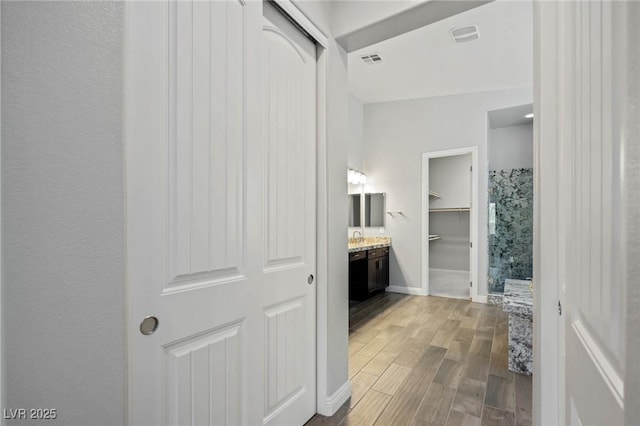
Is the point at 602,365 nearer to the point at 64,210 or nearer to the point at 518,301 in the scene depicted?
the point at 64,210

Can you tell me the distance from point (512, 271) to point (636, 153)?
18.2ft

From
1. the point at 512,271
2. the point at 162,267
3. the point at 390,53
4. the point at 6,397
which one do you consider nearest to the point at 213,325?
the point at 162,267

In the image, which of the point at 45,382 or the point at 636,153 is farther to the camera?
the point at 45,382

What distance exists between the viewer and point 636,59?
262 mm

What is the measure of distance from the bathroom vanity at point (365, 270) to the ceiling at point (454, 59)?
91.6 inches

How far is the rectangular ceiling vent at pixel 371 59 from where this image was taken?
365 cm

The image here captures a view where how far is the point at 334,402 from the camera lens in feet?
6.47

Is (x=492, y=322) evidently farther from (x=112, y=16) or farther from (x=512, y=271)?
(x=112, y=16)

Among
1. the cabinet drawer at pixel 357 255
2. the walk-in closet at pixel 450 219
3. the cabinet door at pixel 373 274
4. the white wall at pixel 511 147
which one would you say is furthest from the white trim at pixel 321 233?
the walk-in closet at pixel 450 219

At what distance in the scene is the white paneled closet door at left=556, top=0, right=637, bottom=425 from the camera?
0.40 metres

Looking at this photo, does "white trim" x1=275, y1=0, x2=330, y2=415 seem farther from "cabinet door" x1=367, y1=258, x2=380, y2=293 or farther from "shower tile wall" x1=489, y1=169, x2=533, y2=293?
"shower tile wall" x1=489, y1=169, x2=533, y2=293

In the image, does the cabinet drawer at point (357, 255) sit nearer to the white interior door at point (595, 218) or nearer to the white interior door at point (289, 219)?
the white interior door at point (289, 219)

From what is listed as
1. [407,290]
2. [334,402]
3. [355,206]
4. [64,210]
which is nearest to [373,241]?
[355,206]

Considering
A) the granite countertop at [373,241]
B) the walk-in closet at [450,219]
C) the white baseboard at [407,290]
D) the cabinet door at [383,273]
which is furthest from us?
the walk-in closet at [450,219]
